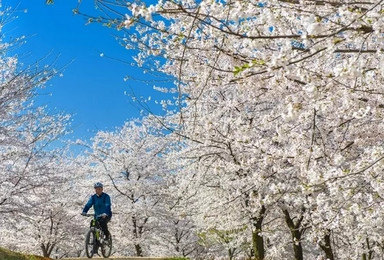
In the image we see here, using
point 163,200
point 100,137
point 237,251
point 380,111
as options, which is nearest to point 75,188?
point 100,137

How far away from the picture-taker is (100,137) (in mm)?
31594

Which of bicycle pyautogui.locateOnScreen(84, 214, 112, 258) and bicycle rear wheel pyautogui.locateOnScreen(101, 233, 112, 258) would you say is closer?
bicycle pyautogui.locateOnScreen(84, 214, 112, 258)

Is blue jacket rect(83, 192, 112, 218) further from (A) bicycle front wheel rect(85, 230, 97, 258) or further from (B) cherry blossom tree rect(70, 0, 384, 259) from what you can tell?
(B) cherry blossom tree rect(70, 0, 384, 259)

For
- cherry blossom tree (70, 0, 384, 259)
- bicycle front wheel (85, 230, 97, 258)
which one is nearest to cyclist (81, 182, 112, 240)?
bicycle front wheel (85, 230, 97, 258)

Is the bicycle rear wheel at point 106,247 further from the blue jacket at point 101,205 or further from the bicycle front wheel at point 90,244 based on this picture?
the blue jacket at point 101,205

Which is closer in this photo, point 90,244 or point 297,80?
point 297,80

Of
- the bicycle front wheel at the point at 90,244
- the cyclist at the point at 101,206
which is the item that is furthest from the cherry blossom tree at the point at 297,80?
the bicycle front wheel at the point at 90,244

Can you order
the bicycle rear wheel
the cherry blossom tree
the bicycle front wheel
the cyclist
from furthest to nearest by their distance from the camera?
the bicycle rear wheel < the bicycle front wheel < the cyclist < the cherry blossom tree

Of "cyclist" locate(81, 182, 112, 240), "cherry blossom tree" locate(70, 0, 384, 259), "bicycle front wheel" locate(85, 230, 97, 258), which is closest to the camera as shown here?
"cherry blossom tree" locate(70, 0, 384, 259)

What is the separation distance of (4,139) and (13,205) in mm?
2396

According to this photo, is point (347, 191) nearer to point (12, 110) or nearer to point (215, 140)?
point (215, 140)

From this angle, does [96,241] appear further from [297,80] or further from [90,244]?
[297,80]

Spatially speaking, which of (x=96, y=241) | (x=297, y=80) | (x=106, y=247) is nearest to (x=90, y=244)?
(x=96, y=241)

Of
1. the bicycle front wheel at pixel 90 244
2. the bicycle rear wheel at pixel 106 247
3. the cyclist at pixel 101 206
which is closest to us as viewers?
the cyclist at pixel 101 206
